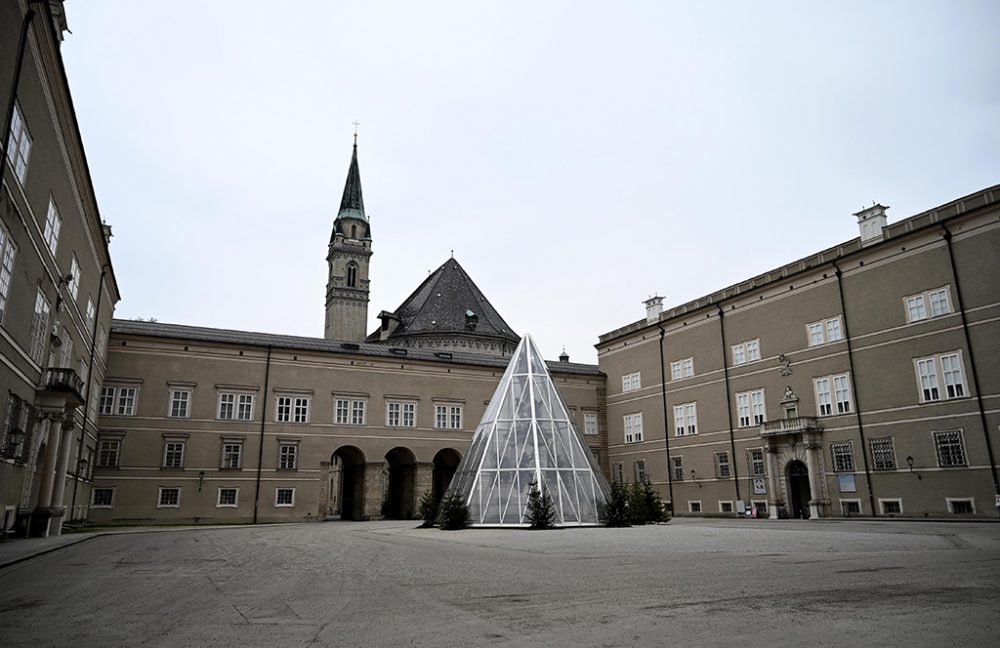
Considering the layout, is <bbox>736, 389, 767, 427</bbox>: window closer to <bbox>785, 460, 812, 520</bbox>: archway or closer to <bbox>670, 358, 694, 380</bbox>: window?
<bbox>785, 460, 812, 520</bbox>: archway

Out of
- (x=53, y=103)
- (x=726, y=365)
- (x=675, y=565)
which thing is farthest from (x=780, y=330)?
(x=53, y=103)

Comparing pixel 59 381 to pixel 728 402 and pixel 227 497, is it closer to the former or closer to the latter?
pixel 227 497

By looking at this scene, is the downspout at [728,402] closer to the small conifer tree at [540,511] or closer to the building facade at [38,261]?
the small conifer tree at [540,511]

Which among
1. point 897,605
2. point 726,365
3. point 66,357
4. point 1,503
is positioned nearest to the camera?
point 897,605

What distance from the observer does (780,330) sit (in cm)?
3609

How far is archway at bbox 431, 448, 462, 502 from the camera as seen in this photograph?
44.1 metres

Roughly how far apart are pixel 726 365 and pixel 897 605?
33.2 m

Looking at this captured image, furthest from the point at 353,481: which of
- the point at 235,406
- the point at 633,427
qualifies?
the point at 633,427

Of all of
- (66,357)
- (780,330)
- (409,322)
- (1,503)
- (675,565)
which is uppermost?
(409,322)

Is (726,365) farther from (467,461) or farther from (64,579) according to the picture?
(64,579)

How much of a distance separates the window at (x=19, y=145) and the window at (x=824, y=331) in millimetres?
32980

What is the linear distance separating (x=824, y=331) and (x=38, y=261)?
32.9m

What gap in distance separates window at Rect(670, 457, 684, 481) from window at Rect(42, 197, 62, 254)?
34503mm

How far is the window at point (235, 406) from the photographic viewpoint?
124 feet
